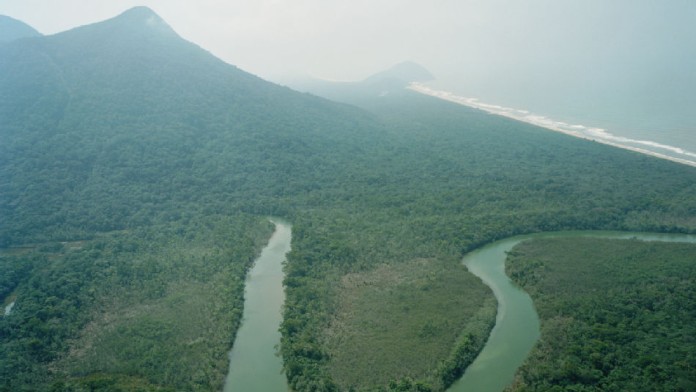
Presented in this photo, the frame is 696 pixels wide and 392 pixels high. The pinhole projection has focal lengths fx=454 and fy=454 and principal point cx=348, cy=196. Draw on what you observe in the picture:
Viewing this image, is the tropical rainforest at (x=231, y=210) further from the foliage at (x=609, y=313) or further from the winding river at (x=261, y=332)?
the foliage at (x=609, y=313)

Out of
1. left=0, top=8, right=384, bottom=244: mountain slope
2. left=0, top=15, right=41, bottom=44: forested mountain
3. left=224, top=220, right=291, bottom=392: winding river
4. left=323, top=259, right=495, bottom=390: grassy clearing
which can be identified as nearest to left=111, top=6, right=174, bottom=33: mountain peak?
left=0, top=8, right=384, bottom=244: mountain slope

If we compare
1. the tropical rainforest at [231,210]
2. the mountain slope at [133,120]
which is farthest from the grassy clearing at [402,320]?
the mountain slope at [133,120]

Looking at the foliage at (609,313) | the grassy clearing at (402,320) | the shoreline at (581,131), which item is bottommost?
the grassy clearing at (402,320)

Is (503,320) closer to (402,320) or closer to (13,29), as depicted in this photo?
(402,320)

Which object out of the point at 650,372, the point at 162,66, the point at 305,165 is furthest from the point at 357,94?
the point at 650,372

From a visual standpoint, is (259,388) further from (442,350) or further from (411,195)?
(411,195)

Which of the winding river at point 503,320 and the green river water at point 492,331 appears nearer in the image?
the winding river at point 503,320
